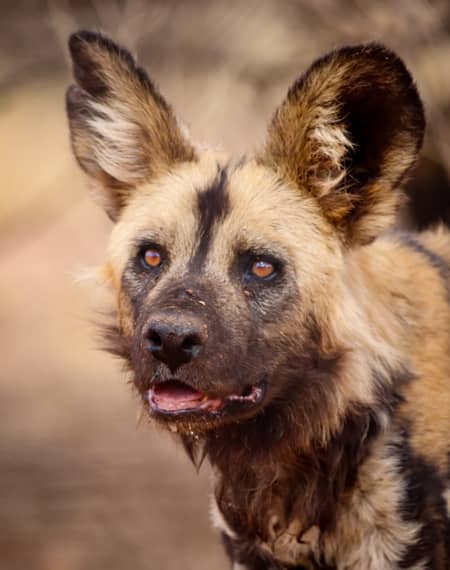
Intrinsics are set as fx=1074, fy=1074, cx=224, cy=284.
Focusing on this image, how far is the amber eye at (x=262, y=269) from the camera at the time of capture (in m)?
2.90

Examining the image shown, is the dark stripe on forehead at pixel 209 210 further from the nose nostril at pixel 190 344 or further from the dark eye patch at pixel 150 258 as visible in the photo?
the nose nostril at pixel 190 344

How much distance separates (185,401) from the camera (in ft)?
9.20

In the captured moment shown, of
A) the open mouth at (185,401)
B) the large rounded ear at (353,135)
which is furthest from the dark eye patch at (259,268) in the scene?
the open mouth at (185,401)

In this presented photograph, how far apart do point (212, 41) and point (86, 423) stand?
2.36 meters

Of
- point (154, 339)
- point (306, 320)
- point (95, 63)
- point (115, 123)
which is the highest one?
point (95, 63)

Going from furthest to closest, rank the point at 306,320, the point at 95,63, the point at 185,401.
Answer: the point at 95,63, the point at 306,320, the point at 185,401

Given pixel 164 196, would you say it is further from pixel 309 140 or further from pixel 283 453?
pixel 283 453

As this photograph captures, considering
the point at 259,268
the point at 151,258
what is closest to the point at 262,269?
the point at 259,268

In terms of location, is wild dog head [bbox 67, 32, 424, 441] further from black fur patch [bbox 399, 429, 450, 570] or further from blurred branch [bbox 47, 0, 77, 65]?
blurred branch [bbox 47, 0, 77, 65]

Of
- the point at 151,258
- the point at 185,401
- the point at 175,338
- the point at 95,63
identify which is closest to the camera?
the point at 175,338

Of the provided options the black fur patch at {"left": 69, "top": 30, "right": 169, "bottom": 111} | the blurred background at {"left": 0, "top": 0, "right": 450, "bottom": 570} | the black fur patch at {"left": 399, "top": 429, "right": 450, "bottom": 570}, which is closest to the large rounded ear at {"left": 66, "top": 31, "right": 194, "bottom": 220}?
the black fur patch at {"left": 69, "top": 30, "right": 169, "bottom": 111}

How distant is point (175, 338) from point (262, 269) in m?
0.40

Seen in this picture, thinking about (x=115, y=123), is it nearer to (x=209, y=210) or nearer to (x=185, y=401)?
(x=209, y=210)

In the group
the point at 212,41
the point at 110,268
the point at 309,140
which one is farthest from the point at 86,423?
the point at 309,140
